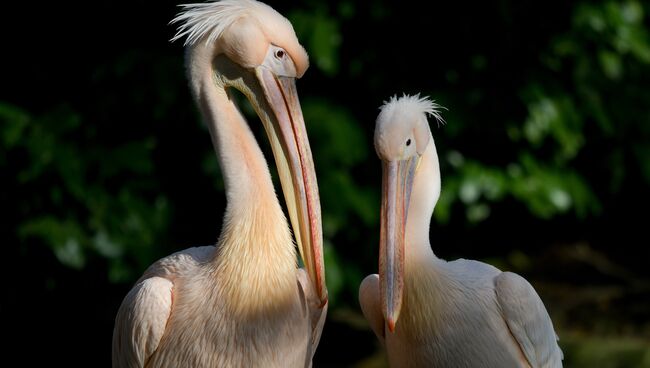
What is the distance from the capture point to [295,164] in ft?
11.0

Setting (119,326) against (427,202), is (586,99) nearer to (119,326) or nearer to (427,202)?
(427,202)

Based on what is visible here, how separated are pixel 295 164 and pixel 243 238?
31cm

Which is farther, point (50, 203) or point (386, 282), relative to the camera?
point (50, 203)

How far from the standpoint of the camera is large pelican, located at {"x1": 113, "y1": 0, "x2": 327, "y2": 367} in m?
3.34

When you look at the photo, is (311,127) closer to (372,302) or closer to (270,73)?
(372,302)

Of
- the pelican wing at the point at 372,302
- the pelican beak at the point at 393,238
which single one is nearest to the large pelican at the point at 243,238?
the pelican beak at the point at 393,238

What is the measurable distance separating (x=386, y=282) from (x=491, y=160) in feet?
8.31

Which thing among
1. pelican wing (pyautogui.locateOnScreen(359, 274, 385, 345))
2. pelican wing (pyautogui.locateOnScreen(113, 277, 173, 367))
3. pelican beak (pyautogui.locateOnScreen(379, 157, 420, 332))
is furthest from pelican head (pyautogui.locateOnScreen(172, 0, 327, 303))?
pelican wing (pyautogui.locateOnScreen(113, 277, 173, 367))

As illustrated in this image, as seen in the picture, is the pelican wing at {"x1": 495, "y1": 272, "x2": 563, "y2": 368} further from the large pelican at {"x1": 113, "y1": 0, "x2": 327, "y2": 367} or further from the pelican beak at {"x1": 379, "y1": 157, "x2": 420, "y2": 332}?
the large pelican at {"x1": 113, "y1": 0, "x2": 327, "y2": 367}

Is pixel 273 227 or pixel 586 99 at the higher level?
pixel 586 99

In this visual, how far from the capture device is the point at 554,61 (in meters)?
5.66

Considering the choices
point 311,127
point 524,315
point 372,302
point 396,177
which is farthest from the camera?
point 311,127

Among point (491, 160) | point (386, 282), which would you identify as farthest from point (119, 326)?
point (491, 160)

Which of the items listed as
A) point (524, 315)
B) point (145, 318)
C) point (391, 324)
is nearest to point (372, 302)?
point (391, 324)
